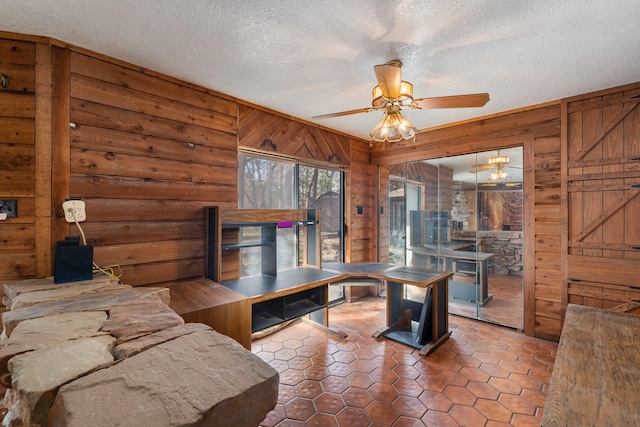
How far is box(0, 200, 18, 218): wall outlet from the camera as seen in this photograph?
1.92 m

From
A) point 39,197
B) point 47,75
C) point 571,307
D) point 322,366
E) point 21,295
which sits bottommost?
point 322,366

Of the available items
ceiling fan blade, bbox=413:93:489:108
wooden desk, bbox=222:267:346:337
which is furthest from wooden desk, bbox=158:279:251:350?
ceiling fan blade, bbox=413:93:489:108

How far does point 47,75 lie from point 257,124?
5.71ft

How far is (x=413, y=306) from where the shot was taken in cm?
352

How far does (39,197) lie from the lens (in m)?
2.01

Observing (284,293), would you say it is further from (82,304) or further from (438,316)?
(438,316)

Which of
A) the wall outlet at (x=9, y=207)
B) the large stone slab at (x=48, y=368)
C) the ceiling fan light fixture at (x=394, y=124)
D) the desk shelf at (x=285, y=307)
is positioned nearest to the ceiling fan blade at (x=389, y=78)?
the ceiling fan light fixture at (x=394, y=124)

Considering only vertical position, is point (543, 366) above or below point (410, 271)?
below

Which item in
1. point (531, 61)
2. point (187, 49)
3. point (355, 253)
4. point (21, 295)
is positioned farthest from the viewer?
point (355, 253)

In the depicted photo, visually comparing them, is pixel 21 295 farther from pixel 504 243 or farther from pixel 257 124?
pixel 504 243

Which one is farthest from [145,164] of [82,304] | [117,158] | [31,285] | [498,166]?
[498,166]

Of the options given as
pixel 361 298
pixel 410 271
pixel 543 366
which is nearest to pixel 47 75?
pixel 410 271

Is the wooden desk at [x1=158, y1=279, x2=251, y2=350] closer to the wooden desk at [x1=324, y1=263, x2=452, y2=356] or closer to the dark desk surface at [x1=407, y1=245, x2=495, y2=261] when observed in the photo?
the wooden desk at [x1=324, y1=263, x2=452, y2=356]

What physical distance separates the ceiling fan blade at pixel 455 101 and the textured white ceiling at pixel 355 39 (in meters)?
0.33
